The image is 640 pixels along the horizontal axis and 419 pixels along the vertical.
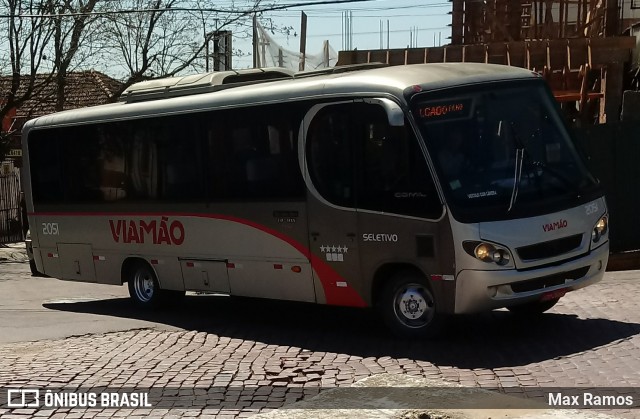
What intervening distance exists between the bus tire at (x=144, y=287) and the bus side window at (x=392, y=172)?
4.42 meters

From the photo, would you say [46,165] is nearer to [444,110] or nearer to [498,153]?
[444,110]

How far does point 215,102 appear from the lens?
41.5 ft

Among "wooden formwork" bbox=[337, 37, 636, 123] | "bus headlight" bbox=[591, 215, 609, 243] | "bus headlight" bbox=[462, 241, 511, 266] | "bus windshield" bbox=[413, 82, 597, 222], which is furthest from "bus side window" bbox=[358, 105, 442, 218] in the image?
"wooden formwork" bbox=[337, 37, 636, 123]

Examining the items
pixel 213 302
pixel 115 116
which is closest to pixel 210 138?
pixel 115 116

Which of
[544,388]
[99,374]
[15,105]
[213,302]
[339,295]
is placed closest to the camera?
[544,388]

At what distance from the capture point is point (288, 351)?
34.4ft

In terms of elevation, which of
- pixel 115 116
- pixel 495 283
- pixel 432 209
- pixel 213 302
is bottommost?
pixel 213 302

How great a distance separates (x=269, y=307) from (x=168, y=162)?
251 cm

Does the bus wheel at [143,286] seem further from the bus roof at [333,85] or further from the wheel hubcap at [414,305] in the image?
the wheel hubcap at [414,305]

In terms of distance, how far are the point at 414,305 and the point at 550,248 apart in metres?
1.52

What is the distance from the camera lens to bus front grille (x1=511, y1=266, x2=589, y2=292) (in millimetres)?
9836

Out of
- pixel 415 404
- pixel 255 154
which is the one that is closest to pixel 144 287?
pixel 255 154

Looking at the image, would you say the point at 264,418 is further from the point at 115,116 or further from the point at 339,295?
the point at 115,116

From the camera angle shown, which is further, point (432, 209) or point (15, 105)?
point (15, 105)
